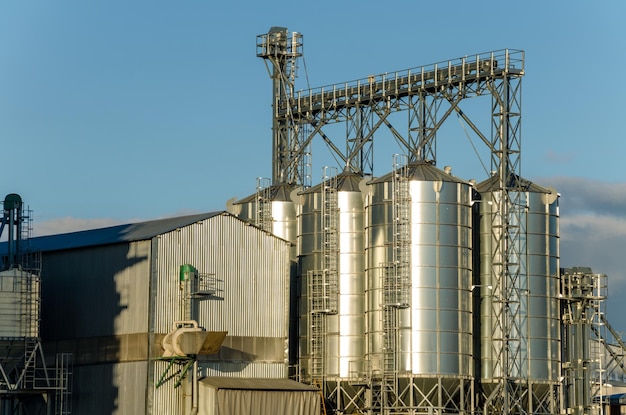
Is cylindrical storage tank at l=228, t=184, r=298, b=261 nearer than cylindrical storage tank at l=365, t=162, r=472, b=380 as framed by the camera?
No

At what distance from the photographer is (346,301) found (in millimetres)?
91938

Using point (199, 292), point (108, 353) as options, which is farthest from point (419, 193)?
point (108, 353)

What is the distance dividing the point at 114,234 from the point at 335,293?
14.7 metres

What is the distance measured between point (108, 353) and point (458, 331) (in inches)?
835

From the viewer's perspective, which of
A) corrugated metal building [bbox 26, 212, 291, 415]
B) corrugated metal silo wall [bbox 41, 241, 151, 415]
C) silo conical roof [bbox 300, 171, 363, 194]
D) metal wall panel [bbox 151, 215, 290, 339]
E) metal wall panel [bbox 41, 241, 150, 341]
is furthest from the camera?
silo conical roof [bbox 300, 171, 363, 194]

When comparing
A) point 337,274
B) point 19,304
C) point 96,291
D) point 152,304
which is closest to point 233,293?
point 152,304

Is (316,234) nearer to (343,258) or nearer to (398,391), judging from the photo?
(343,258)

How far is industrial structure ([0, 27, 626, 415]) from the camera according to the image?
82.6 meters

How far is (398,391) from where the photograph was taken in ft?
283

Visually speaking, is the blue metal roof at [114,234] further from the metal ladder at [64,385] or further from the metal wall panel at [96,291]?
the metal ladder at [64,385]

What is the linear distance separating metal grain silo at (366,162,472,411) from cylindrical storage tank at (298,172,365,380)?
6.29 feet

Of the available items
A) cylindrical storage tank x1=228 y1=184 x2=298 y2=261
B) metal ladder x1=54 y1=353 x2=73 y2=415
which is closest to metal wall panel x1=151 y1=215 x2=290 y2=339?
metal ladder x1=54 y1=353 x2=73 y2=415

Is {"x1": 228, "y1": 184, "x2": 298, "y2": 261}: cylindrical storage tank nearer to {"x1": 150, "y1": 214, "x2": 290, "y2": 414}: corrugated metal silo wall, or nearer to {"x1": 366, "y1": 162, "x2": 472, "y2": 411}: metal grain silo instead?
{"x1": 150, "y1": 214, "x2": 290, "y2": 414}: corrugated metal silo wall

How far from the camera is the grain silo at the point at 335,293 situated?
9112 cm
